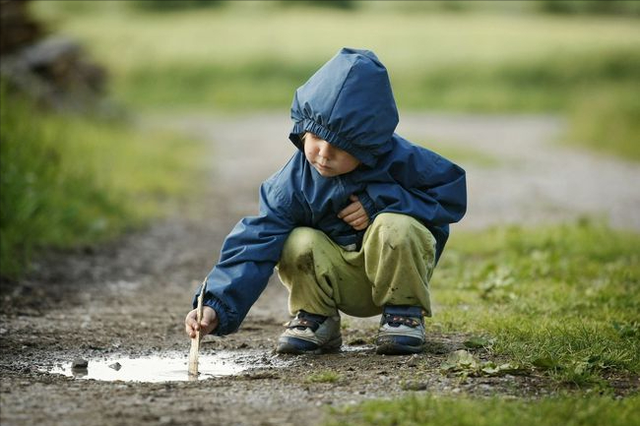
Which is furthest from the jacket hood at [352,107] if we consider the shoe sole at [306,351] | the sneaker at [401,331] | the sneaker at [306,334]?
the shoe sole at [306,351]

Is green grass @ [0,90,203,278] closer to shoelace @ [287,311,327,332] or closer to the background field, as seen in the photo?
the background field

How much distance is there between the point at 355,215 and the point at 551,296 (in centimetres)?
192

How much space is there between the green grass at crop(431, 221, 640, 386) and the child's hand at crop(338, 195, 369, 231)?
0.82 metres

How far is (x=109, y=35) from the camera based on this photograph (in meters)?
30.3

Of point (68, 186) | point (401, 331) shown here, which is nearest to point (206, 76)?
point (68, 186)

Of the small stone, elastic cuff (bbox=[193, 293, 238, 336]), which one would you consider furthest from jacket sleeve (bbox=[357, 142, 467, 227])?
the small stone

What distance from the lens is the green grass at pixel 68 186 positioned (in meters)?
7.25

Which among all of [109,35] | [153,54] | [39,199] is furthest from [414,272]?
[109,35]

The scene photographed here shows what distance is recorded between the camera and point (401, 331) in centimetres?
457

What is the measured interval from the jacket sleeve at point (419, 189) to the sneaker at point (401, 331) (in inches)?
16.2

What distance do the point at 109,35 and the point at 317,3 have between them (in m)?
8.98

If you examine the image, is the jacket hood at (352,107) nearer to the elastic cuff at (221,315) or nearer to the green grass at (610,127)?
the elastic cuff at (221,315)

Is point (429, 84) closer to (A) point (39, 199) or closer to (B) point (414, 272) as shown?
(A) point (39, 199)

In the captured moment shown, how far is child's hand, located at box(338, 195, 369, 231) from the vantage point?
4.57 metres
